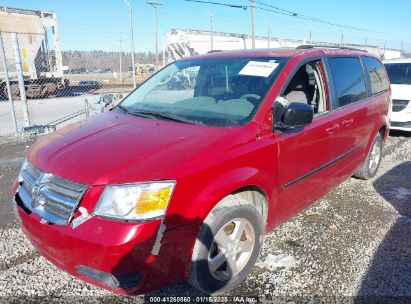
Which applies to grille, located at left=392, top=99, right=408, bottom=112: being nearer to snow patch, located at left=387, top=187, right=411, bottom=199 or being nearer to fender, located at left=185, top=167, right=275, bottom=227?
snow patch, located at left=387, top=187, right=411, bottom=199

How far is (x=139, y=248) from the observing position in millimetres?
2016

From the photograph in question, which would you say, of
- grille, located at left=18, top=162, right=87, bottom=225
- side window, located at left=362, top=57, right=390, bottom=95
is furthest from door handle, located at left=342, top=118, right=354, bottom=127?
grille, located at left=18, top=162, right=87, bottom=225

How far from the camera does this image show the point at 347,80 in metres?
3.91

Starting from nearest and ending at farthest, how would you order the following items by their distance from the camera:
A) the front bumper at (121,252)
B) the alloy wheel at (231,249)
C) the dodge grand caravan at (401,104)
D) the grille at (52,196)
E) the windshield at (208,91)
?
the front bumper at (121,252)
the grille at (52,196)
the alloy wheel at (231,249)
the windshield at (208,91)
the dodge grand caravan at (401,104)

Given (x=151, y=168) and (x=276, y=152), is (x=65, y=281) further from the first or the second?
(x=276, y=152)

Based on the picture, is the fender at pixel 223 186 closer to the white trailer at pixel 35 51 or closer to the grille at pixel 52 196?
the grille at pixel 52 196

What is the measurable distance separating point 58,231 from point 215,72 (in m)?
2.11

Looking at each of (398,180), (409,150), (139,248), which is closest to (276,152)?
(139,248)

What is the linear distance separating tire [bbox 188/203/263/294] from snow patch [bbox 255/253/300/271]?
0.26 m

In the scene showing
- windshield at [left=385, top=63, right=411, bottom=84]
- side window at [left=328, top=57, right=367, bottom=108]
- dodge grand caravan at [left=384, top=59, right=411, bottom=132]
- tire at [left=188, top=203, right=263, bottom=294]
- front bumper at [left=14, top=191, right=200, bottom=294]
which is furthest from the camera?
windshield at [left=385, top=63, right=411, bottom=84]

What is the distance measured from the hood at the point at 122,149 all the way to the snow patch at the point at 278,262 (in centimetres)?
126

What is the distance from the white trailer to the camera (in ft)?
50.1

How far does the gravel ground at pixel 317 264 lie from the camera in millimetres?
2604

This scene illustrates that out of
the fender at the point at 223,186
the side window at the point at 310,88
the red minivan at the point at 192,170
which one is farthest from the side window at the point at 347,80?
the fender at the point at 223,186
